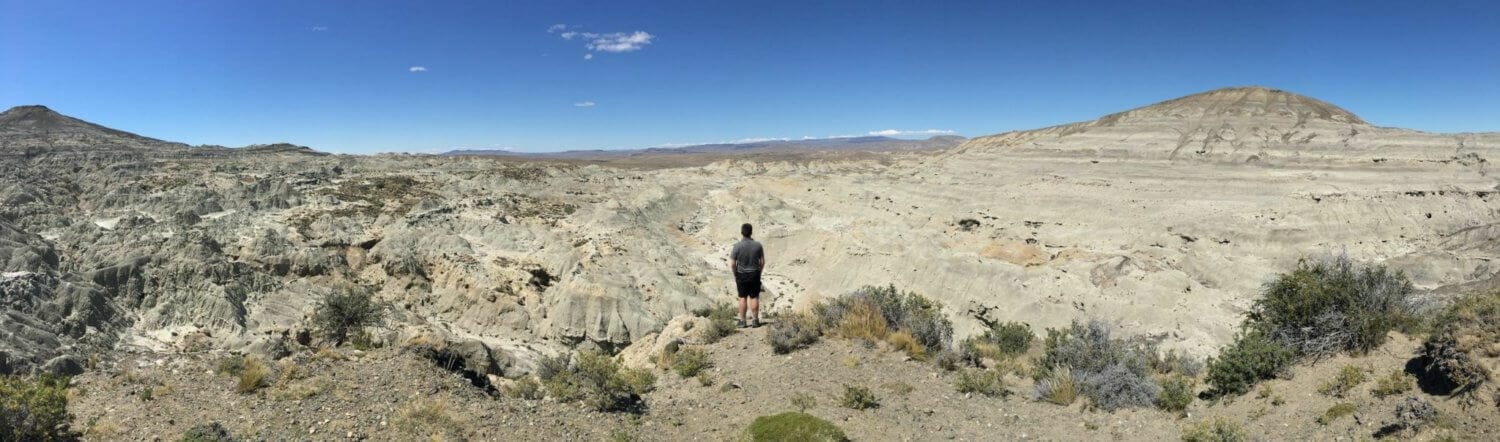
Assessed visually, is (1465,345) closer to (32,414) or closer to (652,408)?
(652,408)

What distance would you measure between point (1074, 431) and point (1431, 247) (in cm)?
3559

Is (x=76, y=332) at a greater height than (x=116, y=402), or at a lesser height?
lesser

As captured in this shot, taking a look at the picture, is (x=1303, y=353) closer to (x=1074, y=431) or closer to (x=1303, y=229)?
(x=1074, y=431)

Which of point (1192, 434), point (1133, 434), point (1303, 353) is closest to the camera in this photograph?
point (1192, 434)

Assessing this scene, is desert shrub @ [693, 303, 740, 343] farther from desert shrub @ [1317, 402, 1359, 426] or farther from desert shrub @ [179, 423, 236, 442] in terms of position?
desert shrub @ [1317, 402, 1359, 426]

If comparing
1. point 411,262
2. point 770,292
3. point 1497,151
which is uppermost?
point 1497,151

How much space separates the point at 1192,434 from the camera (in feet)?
19.2

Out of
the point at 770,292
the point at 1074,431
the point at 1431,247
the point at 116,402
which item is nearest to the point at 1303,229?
the point at 1431,247

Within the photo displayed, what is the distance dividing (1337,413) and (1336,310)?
2.45 meters

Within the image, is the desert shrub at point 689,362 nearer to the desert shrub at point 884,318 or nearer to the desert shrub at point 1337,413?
the desert shrub at point 884,318

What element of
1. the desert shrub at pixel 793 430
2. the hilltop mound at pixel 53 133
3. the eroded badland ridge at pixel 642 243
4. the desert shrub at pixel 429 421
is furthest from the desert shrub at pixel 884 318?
the hilltop mound at pixel 53 133

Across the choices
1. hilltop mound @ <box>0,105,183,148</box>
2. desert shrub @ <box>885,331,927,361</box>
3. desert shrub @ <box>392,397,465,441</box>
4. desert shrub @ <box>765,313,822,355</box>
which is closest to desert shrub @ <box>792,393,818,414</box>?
desert shrub @ <box>765,313,822,355</box>

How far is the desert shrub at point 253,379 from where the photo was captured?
7129mm

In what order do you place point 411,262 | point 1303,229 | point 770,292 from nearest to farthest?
point 411,262, point 770,292, point 1303,229
